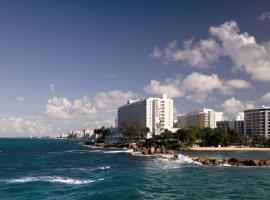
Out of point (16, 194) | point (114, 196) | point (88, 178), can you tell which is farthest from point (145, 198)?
point (88, 178)

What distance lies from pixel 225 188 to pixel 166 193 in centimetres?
972

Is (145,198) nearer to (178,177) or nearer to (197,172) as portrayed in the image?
(178,177)

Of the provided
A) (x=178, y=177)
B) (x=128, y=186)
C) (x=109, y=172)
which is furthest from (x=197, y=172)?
(x=128, y=186)

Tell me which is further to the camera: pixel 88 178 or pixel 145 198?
pixel 88 178

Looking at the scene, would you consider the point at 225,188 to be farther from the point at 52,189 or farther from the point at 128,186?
the point at 52,189

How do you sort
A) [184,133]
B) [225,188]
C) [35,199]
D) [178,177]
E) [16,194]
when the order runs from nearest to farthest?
[35,199], [16,194], [225,188], [178,177], [184,133]

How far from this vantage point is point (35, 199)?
51.1 m

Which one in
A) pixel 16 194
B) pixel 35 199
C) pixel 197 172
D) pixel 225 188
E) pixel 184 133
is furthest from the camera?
→ pixel 184 133

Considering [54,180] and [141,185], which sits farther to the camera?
[54,180]

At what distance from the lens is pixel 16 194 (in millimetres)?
54844

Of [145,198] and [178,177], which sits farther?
[178,177]

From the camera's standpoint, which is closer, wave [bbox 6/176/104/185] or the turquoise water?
the turquoise water

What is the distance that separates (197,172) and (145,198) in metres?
29.6

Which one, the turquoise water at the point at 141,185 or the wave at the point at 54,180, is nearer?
the turquoise water at the point at 141,185
